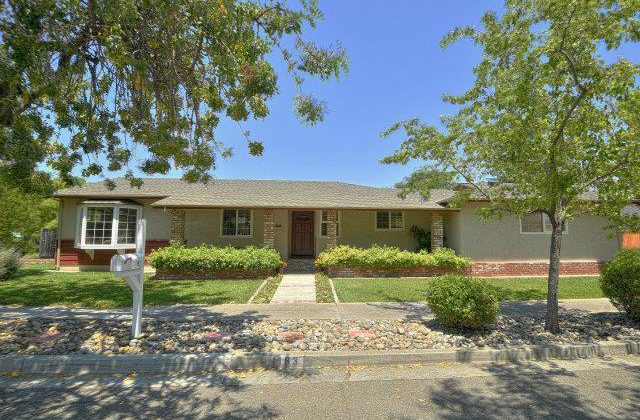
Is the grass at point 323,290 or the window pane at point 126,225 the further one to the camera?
the window pane at point 126,225

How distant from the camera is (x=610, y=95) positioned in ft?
17.9

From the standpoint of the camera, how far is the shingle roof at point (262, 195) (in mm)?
14359

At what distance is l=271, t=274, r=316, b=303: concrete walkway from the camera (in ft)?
29.6

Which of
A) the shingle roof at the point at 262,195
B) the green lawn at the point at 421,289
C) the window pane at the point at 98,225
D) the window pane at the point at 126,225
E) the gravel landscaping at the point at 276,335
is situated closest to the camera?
the gravel landscaping at the point at 276,335

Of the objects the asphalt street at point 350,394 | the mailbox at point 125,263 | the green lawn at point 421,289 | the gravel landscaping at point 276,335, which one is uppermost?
the mailbox at point 125,263

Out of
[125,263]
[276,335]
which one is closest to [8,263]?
[125,263]

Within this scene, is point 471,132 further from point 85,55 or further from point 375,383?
point 85,55

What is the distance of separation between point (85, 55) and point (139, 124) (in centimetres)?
135

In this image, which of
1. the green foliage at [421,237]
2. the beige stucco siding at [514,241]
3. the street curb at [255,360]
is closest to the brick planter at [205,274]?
the green foliage at [421,237]

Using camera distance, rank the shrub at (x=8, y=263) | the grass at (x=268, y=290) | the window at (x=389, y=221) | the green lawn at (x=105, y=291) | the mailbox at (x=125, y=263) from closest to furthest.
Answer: the mailbox at (x=125, y=263) < the green lawn at (x=105, y=291) < the grass at (x=268, y=290) < the shrub at (x=8, y=263) < the window at (x=389, y=221)

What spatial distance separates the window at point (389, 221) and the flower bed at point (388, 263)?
3.43m

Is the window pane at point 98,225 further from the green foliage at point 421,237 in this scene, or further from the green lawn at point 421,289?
the green foliage at point 421,237

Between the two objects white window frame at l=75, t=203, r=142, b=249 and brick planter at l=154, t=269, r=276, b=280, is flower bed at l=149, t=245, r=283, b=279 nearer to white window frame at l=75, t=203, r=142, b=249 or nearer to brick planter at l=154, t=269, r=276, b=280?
brick planter at l=154, t=269, r=276, b=280

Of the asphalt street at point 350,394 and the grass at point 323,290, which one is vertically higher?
the grass at point 323,290
